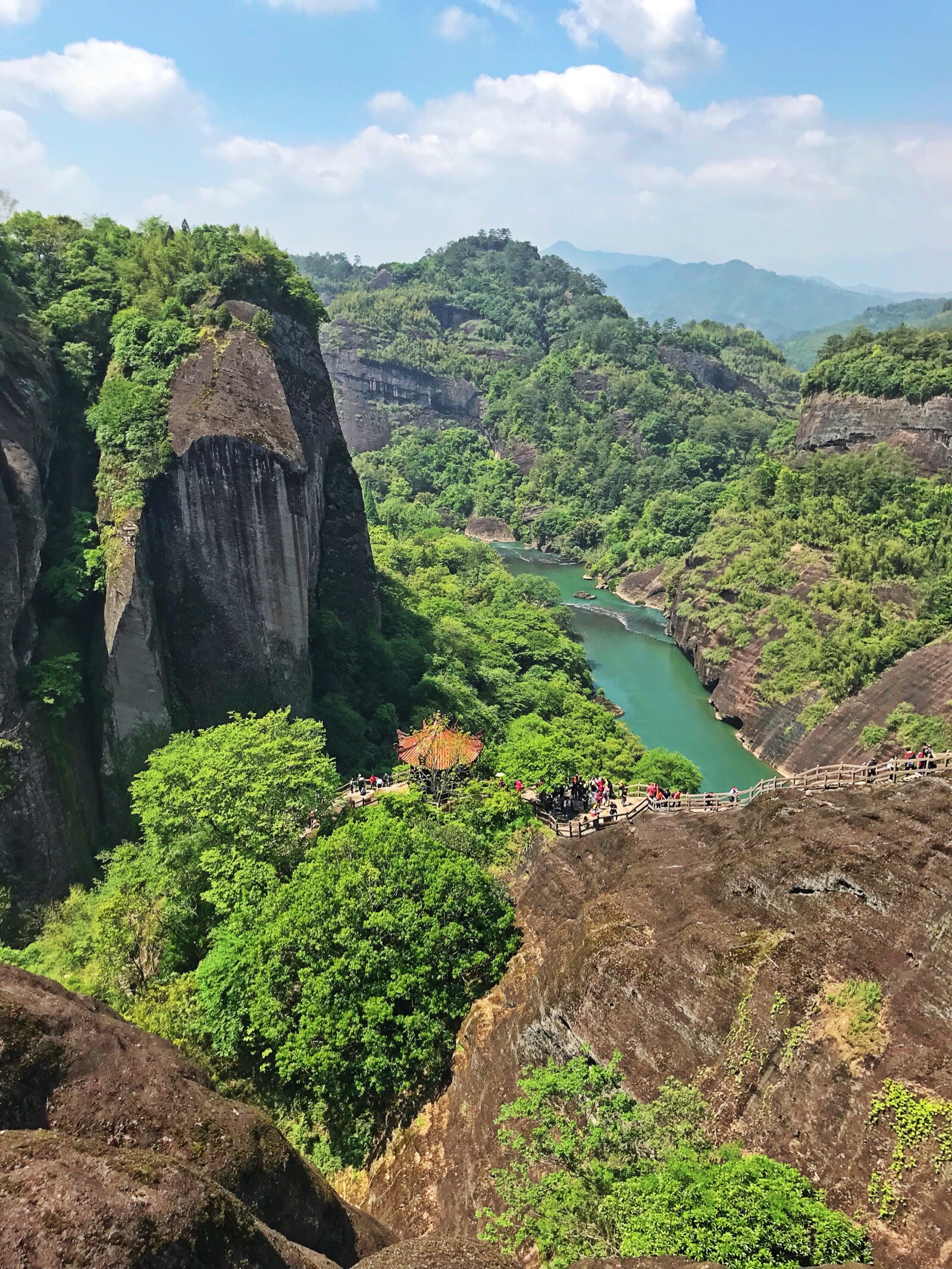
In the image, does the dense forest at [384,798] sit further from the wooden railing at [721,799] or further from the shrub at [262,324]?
the wooden railing at [721,799]

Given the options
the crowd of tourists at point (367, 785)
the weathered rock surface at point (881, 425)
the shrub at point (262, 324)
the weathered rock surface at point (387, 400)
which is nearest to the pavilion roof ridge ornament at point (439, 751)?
the crowd of tourists at point (367, 785)

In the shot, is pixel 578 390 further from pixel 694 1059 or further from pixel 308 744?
pixel 694 1059

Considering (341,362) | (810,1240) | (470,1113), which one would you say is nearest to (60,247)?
(470,1113)

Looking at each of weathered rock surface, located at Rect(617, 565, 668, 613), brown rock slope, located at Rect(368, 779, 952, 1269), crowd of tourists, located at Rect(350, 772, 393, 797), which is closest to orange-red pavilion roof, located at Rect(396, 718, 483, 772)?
crowd of tourists, located at Rect(350, 772, 393, 797)

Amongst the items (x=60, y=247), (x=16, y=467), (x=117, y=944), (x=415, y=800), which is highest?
(x=60, y=247)

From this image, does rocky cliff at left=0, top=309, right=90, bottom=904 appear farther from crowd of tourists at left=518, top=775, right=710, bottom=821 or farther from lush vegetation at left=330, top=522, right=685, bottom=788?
crowd of tourists at left=518, top=775, right=710, bottom=821

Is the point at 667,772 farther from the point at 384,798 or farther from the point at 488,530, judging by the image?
the point at 488,530
